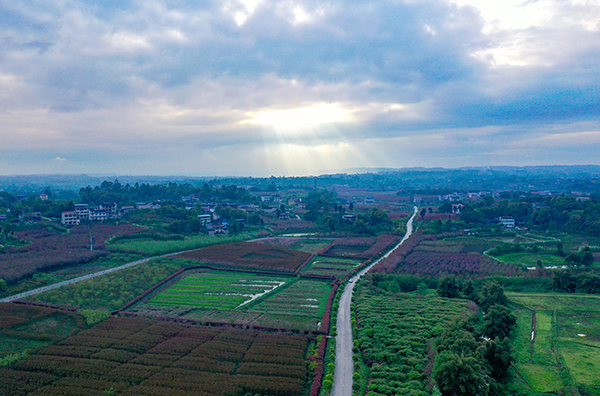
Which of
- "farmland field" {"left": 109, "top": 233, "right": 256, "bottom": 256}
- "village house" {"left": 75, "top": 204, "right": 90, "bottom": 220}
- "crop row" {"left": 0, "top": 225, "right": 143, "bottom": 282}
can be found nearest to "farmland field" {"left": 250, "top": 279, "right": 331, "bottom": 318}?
"farmland field" {"left": 109, "top": 233, "right": 256, "bottom": 256}

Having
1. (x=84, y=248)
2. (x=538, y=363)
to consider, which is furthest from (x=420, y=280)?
(x=84, y=248)

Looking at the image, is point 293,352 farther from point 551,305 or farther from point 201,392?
point 551,305

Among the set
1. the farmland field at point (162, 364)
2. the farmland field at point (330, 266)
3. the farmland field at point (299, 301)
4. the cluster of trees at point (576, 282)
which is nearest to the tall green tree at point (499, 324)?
the farmland field at point (299, 301)

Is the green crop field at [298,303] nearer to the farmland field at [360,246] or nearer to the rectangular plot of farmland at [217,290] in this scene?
the rectangular plot of farmland at [217,290]

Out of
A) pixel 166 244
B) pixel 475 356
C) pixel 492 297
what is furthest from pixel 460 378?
pixel 166 244

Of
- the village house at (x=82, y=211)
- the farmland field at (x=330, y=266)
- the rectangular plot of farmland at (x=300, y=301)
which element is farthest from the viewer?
the village house at (x=82, y=211)

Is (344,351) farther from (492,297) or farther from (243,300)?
(492,297)

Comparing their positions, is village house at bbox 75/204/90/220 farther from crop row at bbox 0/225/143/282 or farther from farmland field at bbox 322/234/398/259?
farmland field at bbox 322/234/398/259
